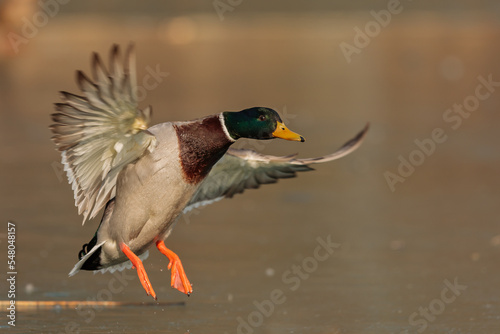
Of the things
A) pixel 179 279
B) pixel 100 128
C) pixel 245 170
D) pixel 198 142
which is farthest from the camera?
pixel 245 170

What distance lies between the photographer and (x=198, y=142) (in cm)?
552

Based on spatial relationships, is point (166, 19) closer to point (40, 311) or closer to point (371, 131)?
point (371, 131)

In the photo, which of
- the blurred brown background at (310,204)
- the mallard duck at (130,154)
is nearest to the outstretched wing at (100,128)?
the mallard duck at (130,154)

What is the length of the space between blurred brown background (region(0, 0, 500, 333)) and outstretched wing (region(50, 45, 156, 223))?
0.79 meters

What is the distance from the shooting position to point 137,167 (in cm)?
562

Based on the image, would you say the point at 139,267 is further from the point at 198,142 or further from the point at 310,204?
the point at 310,204

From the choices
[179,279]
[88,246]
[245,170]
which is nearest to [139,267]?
[179,279]

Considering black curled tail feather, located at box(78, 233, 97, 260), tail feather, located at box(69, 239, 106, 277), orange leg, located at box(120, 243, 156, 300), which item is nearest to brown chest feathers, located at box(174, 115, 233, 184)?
orange leg, located at box(120, 243, 156, 300)

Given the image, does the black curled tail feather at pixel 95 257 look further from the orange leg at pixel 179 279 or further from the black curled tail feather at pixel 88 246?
the orange leg at pixel 179 279

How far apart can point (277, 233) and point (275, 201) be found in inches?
A: 55.2

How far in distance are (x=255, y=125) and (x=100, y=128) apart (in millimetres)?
864

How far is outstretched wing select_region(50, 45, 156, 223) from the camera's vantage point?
514 centimetres

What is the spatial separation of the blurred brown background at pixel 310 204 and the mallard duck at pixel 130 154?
403mm

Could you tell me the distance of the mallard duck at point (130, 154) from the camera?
5.25 meters
